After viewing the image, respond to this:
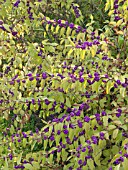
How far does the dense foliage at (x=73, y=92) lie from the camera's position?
7.51 feet

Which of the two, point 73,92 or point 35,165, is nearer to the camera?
point 35,165

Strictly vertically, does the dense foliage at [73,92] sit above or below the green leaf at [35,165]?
above

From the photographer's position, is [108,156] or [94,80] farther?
[108,156]

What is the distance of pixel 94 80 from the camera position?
2236 millimetres

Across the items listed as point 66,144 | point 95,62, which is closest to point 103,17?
point 95,62

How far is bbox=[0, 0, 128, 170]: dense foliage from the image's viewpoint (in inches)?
90.1

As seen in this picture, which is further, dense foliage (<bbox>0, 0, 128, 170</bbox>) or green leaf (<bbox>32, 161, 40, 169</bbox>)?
green leaf (<bbox>32, 161, 40, 169</bbox>)

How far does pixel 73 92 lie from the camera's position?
2691 millimetres

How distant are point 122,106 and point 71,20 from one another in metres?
1.38

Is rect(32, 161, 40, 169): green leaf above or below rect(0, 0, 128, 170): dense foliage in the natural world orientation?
below

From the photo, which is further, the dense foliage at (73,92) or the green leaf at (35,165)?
the green leaf at (35,165)

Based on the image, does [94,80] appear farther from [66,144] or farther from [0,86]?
[0,86]

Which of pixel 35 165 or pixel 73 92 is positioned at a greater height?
pixel 73 92

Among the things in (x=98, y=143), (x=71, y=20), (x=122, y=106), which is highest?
(x=71, y=20)
